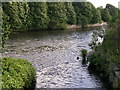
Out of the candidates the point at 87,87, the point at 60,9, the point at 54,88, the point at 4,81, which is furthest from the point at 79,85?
the point at 60,9

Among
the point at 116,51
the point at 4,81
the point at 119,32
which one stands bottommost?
the point at 4,81

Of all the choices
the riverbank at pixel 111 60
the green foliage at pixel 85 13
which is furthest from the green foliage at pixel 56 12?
the riverbank at pixel 111 60

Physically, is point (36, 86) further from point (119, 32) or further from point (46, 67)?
point (119, 32)

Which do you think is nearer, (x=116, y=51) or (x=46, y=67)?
(x=116, y=51)

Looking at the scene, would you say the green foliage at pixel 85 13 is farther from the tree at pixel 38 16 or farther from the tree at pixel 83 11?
the tree at pixel 38 16

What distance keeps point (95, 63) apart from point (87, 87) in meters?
5.46

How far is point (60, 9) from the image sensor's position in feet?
251

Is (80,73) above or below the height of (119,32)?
below

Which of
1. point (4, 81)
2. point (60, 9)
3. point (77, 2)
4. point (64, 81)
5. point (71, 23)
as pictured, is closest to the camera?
point (4, 81)

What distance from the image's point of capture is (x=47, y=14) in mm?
73562

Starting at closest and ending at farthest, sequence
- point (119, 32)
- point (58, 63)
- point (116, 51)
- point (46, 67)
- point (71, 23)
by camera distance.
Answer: point (119, 32) < point (116, 51) < point (46, 67) < point (58, 63) < point (71, 23)

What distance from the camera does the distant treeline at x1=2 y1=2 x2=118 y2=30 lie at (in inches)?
2331

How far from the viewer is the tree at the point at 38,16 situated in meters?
67.4

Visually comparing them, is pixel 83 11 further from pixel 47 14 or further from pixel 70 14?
pixel 47 14
